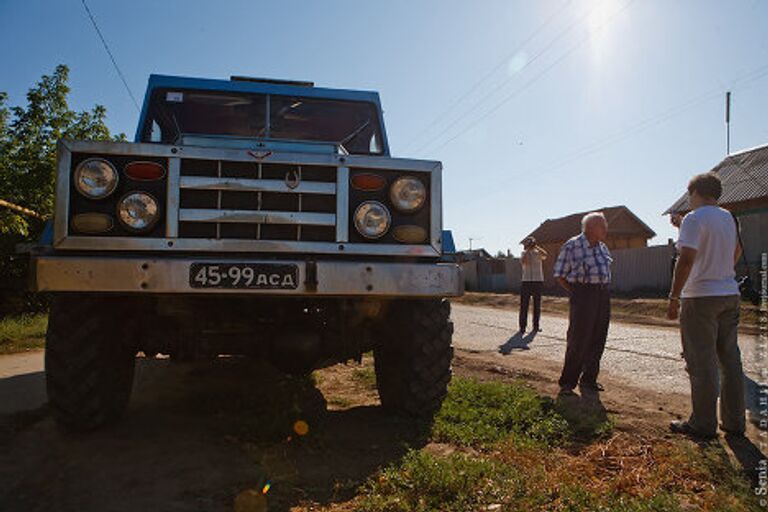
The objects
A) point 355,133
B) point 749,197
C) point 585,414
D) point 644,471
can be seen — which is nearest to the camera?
A: point 644,471

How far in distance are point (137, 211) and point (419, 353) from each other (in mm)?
1888

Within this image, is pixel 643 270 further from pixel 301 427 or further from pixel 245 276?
pixel 245 276

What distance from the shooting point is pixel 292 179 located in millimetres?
3324

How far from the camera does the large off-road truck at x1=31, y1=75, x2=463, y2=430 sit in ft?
10.0

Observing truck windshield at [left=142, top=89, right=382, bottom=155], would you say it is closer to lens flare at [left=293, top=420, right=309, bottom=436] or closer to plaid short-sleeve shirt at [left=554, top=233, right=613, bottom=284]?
plaid short-sleeve shirt at [left=554, top=233, right=613, bottom=284]

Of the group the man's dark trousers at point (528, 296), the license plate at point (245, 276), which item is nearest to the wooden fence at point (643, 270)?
the man's dark trousers at point (528, 296)

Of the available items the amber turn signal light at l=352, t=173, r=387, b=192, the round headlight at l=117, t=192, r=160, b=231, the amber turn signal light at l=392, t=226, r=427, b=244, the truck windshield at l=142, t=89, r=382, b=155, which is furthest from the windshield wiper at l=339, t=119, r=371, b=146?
the round headlight at l=117, t=192, r=160, b=231

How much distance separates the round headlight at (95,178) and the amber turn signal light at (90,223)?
0.11 meters

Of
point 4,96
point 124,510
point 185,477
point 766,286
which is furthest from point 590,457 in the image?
point 4,96

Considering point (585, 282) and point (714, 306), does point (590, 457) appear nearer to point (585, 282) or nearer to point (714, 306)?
point (714, 306)

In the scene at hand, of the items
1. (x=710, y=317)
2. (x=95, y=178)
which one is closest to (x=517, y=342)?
(x=710, y=317)

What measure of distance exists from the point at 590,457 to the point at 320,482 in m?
1.49

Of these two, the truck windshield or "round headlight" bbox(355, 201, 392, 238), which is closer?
"round headlight" bbox(355, 201, 392, 238)

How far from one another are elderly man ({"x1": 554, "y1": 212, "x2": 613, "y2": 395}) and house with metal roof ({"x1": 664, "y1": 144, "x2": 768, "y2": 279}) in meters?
13.6
